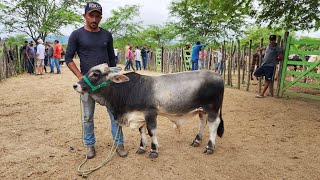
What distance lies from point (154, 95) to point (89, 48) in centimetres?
113

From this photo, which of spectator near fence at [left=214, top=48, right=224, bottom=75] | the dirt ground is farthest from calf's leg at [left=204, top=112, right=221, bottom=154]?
spectator near fence at [left=214, top=48, right=224, bottom=75]

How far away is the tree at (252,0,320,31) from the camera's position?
8.48 meters

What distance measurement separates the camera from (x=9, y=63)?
14234 mm

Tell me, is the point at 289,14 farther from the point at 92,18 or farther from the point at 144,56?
the point at 144,56

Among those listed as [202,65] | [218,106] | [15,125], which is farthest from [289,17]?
[15,125]

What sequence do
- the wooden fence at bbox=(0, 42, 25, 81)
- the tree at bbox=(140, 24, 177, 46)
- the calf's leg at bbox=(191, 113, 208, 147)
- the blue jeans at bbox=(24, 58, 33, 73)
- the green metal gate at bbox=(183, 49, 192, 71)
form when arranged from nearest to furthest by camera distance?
1. the calf's leg at bbox=(191, 113, 208, 147)
2. the wooden fence at bbox=(0, 42, 25, 81)
3. the green metal gate at bbox=(183, 49, 192, 71)
4. the blue jeans at bbox=(24, 58, 33, 73)
5. the tree at bbox=(140, 24, 177, 46)

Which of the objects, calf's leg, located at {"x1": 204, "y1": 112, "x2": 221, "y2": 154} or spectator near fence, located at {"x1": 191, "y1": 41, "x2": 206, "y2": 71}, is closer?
calf's leg, located at {"x1": 204, "y1": 112, "x2": 221, "y2": 154}

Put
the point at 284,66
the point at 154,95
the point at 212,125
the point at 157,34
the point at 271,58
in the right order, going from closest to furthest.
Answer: the point at 154,95, the point at 212,125, the point at 271,58, the point at 284,66, the point at 157,34

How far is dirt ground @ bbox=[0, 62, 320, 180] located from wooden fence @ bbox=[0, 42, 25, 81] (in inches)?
257

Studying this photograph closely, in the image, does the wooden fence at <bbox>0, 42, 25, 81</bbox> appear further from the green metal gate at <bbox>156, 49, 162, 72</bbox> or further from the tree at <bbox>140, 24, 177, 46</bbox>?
the tree at <bbox>140, 24, 177, 46</bbox>

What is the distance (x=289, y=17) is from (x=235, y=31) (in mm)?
21611

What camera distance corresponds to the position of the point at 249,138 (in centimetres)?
515

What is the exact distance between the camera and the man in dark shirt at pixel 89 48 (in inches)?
150

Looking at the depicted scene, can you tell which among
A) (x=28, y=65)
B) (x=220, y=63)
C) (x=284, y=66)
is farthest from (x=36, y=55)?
(x=284, y=66)
